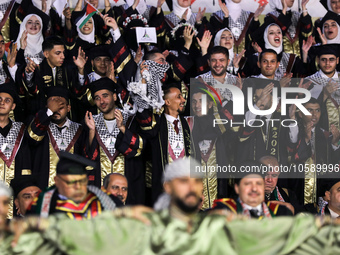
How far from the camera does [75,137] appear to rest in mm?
9000

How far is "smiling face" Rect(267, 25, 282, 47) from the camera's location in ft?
34.6

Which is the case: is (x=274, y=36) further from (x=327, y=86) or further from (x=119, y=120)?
(x=119, y=120)

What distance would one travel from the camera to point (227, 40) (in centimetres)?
1027

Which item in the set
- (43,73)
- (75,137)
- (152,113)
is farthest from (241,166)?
(43,73)

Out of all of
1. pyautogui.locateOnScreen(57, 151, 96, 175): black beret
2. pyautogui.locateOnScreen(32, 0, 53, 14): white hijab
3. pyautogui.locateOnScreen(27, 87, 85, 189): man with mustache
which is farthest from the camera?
pyautogui.locateOnScreen(32, 0, 53, 14): white hijab

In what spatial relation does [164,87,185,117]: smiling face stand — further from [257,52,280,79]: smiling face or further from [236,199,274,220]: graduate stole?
[236,199,274,220]: graduate stole

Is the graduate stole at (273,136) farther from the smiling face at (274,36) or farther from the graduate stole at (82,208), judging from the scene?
the graduate stole at (82,208)

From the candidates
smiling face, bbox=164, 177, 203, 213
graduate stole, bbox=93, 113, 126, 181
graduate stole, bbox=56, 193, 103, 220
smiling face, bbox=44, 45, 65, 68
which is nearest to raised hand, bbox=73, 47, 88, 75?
smiling face, bbox=44, 45, 65, 68

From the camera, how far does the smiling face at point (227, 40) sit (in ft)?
→ 33.7

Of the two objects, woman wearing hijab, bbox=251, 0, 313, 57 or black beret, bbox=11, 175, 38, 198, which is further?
woman wearing hijab, bbox=251, 0, 313, 57

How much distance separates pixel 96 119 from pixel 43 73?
995 millimetres

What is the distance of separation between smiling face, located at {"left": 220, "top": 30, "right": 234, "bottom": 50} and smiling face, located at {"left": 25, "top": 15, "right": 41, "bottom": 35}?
2183 millimetres

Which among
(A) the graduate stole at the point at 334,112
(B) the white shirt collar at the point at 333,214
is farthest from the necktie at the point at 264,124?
(B) the white shirt collar at the point at 333,214

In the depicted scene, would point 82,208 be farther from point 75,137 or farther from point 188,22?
point 188,22
